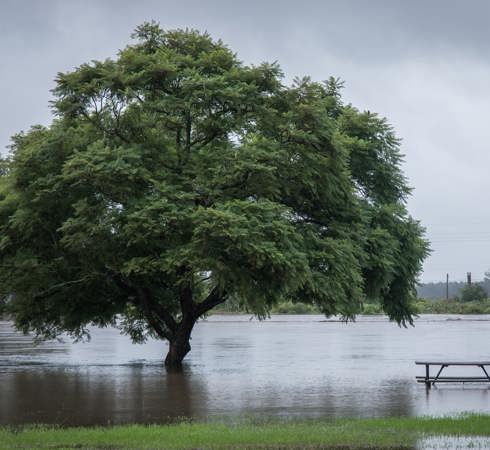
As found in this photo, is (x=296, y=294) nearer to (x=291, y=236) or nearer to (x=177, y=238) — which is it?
(x=291, y=236)

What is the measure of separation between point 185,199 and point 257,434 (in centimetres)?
1343

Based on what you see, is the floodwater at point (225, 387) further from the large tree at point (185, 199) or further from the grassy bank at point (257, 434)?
the large tree at point (185, 199)

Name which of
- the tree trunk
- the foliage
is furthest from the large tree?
the foliage

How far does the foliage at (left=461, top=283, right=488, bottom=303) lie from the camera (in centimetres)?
14188

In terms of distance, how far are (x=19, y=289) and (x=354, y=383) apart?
12.7 m

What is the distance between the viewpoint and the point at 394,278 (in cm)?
3650

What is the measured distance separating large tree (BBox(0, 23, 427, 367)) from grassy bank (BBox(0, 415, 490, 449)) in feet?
30.1

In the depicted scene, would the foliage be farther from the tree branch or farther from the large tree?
the tree branch

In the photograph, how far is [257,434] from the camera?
1630 centimetres

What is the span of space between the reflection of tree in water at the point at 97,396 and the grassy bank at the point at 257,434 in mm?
2209

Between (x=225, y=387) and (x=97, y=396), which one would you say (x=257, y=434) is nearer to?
(x=97, y=396)

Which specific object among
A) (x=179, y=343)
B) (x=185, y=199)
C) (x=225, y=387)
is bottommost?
(x=225, y=387)

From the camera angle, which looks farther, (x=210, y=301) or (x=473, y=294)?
(x=473, y=294)

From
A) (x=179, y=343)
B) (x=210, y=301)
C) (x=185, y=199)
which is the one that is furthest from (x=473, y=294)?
(x=185, y=199)
